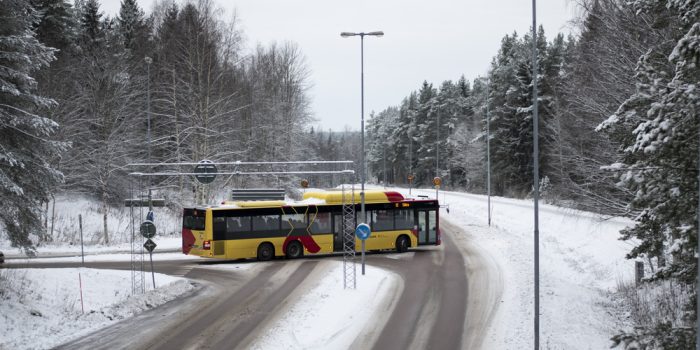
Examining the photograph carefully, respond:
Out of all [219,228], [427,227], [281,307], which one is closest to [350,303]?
[281,307]

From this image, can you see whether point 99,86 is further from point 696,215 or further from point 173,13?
point 696,215

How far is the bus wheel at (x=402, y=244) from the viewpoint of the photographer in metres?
29.1

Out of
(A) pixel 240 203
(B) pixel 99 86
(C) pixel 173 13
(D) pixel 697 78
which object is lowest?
(A) pixel 240 203

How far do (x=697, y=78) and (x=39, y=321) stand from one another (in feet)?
53.1

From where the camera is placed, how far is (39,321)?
1566cm

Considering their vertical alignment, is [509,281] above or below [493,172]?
below

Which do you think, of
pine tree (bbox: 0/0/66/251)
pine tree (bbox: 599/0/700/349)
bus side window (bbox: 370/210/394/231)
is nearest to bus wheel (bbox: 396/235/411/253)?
bus side window (bbox: 370/210/394/231)

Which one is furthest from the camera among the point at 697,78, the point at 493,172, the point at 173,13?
the point at 493,172

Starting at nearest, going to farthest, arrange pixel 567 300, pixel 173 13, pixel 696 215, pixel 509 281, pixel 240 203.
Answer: pixel 696 215
pixel 567 300
pixel 509 281
pixel 240 203
pixel 173 13

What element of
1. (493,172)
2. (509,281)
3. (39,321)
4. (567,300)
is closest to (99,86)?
(39,321)

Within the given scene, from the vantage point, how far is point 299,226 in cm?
2720

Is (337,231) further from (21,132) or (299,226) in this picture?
(21,132)

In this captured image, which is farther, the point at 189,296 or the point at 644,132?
the point at 189,296

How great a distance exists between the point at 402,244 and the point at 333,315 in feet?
41.4
